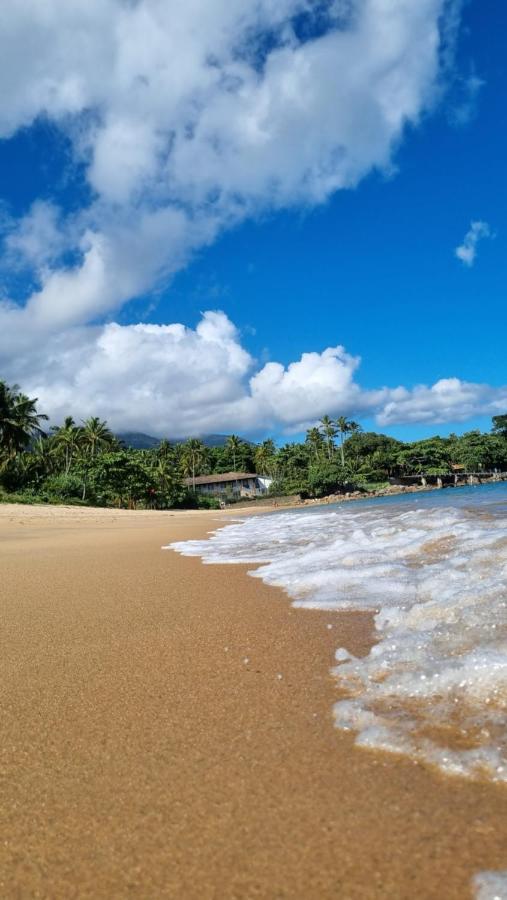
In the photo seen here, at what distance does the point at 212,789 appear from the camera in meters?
1.55

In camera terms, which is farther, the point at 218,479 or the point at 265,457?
the point at 265,457

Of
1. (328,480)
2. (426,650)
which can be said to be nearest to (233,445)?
(328,480)

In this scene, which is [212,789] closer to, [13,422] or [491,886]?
[491,886]

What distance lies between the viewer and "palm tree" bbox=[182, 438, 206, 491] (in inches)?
2997

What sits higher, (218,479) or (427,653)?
(218,479)

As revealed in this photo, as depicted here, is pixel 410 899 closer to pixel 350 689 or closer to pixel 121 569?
pixel 350 689

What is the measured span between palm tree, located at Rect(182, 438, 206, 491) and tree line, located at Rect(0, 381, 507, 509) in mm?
152

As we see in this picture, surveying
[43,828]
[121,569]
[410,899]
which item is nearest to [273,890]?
[410,899]

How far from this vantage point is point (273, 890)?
3.81 feet

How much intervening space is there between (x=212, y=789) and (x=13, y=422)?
44768 millimetres

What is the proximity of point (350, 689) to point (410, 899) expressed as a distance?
112cm

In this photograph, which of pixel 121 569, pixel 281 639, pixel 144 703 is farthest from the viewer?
pixel 121 569

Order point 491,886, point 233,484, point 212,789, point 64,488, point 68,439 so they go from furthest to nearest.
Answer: point 233,484 < point 68,439 < point 64,488 < point 212,789 < point 491,886

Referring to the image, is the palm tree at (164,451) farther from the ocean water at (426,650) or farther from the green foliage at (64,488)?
the ocean water at (426,650)
